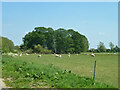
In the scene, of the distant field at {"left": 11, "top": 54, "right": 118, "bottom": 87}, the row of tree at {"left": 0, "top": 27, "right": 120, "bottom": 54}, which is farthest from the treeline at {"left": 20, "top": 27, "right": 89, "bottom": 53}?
the distant field at {"left": 11, "top": 54, "right": 118, "bottom": 87}

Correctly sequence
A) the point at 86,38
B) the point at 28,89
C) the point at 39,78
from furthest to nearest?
the point at 86,38 < the point at 39,78 < the point at 28,89

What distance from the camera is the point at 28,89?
6117 millimetres

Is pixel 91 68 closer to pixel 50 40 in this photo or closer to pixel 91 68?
pixel 91 68

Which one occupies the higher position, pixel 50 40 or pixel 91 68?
pixel 50 40

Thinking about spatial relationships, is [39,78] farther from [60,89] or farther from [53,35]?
[53,35]

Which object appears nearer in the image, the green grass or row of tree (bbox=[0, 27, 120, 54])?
the green grass

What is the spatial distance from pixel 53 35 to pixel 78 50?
12879mm

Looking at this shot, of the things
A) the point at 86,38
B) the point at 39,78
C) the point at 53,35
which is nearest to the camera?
the point at 39,78

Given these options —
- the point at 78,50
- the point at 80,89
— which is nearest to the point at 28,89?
the point at 80,89

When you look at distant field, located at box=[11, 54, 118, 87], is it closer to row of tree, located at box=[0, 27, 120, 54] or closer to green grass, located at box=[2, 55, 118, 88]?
green grass, located at box=[2, 55, 118, 88]

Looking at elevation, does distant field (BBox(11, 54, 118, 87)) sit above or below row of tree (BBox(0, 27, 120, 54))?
below

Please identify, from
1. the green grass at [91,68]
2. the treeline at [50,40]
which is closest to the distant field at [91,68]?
the green grass at [91,68]

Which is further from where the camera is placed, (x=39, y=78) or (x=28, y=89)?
(x=39, y=78)

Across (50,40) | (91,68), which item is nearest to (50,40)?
(50,40)
